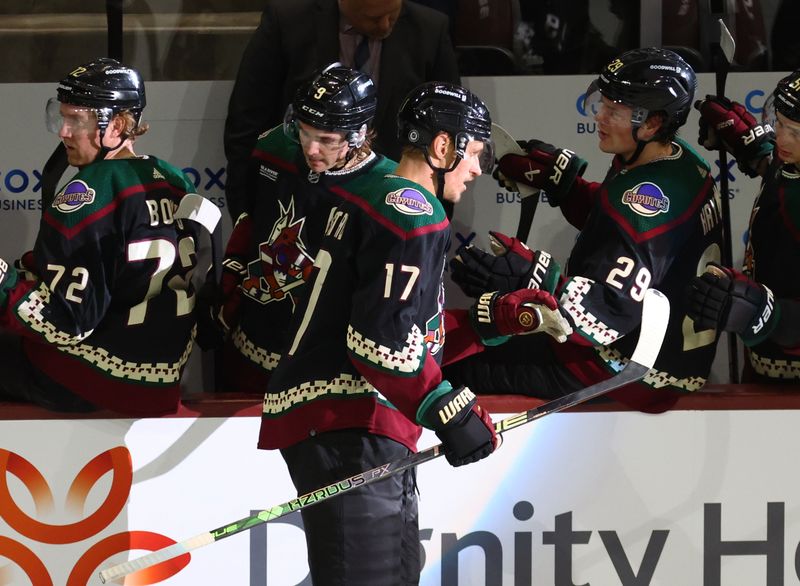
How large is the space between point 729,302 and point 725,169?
34.1 inches

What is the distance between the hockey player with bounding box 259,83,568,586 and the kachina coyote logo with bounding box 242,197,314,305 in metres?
0.54

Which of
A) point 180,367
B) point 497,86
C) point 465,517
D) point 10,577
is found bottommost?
point 10,577

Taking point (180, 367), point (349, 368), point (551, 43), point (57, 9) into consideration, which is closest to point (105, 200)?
point (180, 367)

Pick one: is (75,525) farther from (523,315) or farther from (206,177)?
(206,177)

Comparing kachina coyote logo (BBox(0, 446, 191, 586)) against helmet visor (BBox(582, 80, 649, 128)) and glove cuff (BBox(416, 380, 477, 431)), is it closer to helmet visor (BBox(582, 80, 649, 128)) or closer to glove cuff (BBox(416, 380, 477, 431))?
glove cuff (BBox(416, 380, 477, 431))

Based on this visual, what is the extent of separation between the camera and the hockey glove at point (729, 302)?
3.14m

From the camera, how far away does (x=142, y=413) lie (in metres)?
3.29

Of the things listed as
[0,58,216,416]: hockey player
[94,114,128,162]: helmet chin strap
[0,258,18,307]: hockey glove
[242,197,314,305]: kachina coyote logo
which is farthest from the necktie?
[0,258,18,307]: hockey glove

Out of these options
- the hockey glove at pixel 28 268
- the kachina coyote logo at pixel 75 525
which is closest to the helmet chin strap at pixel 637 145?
the kachina coyote logo at pixel 75 525

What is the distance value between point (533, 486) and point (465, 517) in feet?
0.61

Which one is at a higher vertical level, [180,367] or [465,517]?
[180,367]

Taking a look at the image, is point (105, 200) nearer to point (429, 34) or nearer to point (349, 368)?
point (349, 368)

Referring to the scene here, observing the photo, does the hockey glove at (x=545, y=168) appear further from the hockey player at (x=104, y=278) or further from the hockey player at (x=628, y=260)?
→ the hockey player at (x=104, y=278)

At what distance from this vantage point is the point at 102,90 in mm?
3213
